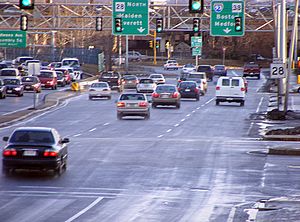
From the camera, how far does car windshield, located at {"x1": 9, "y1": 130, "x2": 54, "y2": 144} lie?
2256 cm

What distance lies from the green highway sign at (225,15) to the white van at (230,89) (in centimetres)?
814

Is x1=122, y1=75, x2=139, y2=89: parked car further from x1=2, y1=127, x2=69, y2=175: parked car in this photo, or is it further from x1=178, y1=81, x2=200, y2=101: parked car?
x1=2, y1=127, x2=69, y2=175: parked car

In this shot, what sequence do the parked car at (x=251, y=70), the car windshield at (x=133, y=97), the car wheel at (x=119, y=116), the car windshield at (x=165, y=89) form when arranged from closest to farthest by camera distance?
the car windshield at (x=133, y=97)
the car wheel at (x=119, y=116)
the car windshield at (x=165, y=89)
the parked car at (x=251, y=70)

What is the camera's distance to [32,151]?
2222 cm

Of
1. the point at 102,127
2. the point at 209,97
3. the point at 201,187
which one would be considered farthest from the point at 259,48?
the point at 201,187

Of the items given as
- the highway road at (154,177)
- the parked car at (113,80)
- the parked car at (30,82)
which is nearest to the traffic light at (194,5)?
the highway road at (154,177)

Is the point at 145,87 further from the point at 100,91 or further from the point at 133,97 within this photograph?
the point at 133,97

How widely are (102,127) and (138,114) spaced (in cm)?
512

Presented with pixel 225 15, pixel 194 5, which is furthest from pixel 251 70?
pixel 194 5

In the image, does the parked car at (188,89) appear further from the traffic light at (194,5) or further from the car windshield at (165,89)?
the traffic light at (194,5)

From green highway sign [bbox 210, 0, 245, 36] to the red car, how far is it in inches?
717

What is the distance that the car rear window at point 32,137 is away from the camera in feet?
74.0

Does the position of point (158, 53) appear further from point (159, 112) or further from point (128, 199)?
point (128, 199)

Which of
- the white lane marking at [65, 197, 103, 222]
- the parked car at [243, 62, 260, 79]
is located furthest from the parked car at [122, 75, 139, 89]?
the white lane marking at [65, 197, 103, 222]
